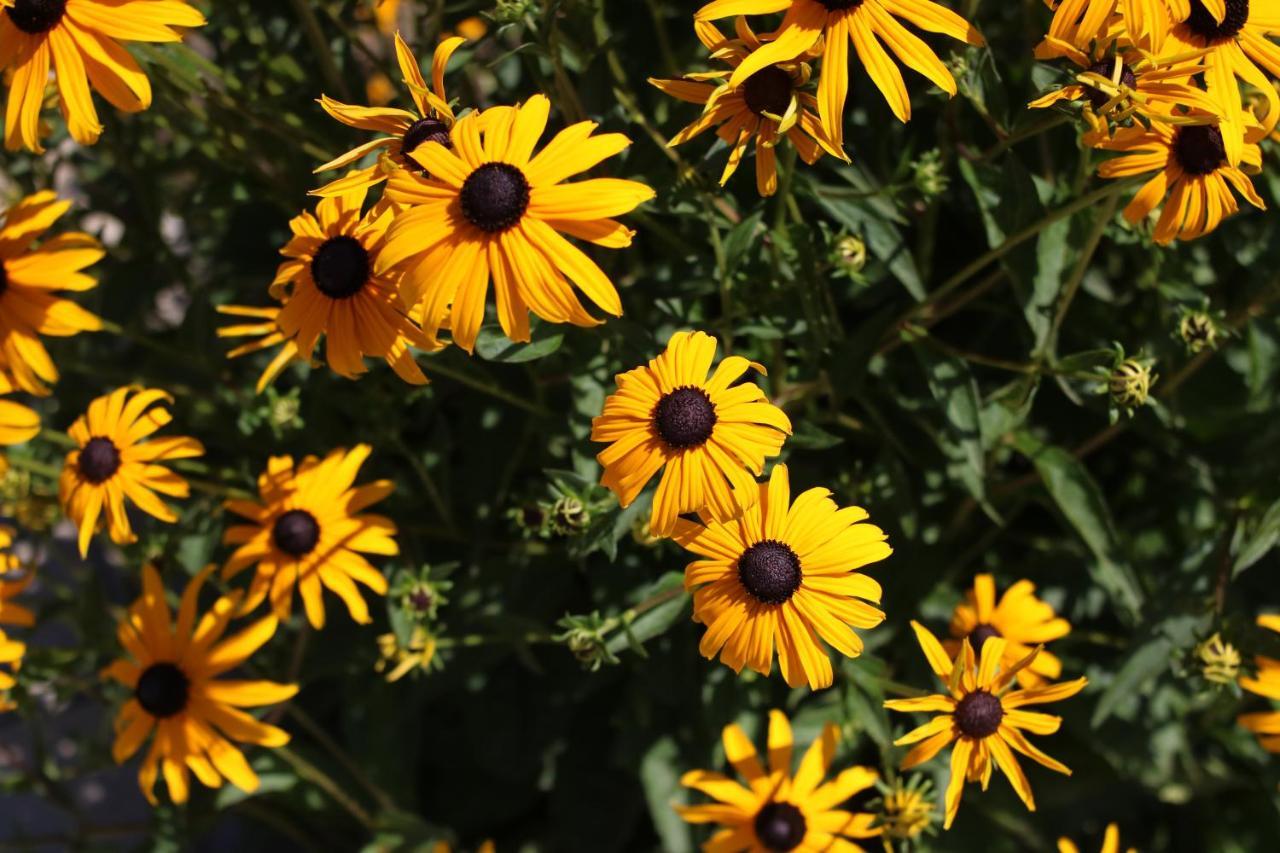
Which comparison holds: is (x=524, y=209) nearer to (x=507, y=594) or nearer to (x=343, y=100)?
(x=343, y=100)

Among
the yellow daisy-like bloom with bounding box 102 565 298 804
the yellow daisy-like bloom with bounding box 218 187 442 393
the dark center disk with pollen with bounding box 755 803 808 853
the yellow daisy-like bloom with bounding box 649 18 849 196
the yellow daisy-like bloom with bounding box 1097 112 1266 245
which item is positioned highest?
the yellow daisy-like bloom with bounding box 649 18 849 196

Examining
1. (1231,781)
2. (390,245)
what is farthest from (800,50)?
(1231,781)

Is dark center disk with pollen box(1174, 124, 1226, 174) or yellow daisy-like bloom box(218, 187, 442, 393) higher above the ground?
dark center disk with pollen box(1174, 124, 1226, 174)

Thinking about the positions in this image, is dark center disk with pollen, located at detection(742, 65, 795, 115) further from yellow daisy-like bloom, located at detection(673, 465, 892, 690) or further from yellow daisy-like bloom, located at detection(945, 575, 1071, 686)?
yellow daisy-like bloom, located at detection(945, 575, 1071, 686)

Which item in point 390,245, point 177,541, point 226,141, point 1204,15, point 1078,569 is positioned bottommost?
point 1078,569

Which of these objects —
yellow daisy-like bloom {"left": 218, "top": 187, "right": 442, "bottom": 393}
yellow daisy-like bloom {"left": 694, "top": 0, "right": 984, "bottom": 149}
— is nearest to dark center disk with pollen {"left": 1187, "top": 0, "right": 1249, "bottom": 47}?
yellow daisy-like bloom {"left": 694, "top": 0, "right": 984, "bottom": 149}

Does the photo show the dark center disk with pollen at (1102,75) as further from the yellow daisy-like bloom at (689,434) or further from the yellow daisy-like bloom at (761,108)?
the yellow daisy-like bloom at (689,434)

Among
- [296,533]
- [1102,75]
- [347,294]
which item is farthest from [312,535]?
[1102,75]

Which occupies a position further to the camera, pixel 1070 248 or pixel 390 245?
pixel 1070 248
